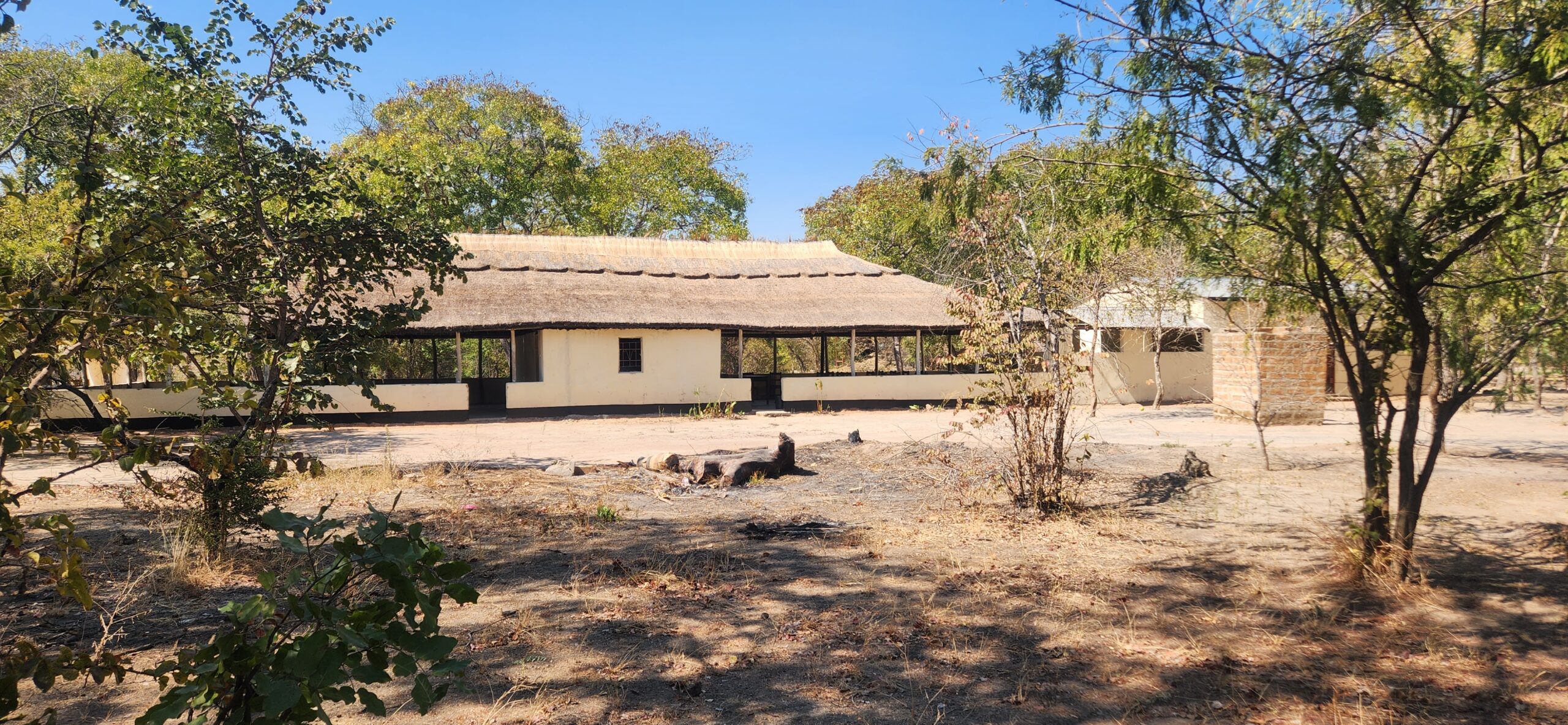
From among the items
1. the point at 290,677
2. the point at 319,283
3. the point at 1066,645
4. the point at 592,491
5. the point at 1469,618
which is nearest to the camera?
the point at 290,677

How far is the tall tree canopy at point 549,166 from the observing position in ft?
95.3

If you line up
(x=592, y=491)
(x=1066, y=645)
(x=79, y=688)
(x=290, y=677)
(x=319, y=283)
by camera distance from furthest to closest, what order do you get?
(x=592, y=491), (x=319, y=283), (x=1066, y=645), (x=79, y=688), (x=290, y=677)

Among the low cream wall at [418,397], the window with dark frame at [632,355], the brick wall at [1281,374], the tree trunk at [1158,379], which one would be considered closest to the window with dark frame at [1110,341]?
the tree trunk at [1158,379]

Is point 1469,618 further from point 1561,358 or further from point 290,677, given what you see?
point 290,677

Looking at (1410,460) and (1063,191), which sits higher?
(1063,191)

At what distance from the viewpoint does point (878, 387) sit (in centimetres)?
2206

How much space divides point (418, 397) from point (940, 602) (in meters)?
15.8

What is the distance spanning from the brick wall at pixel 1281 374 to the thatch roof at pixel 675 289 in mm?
7737

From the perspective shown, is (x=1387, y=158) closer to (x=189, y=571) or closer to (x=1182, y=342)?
(x=189, y=571)

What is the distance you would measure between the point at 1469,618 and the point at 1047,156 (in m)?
3.62

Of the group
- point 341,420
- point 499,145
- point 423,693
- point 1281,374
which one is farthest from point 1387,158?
point 499,145

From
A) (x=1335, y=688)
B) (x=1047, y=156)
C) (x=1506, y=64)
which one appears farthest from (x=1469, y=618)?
(x=1047, y=156)

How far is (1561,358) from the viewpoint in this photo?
5.86 metres

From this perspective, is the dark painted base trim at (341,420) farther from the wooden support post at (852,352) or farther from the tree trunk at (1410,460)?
the tree trunk at (1410,460)
